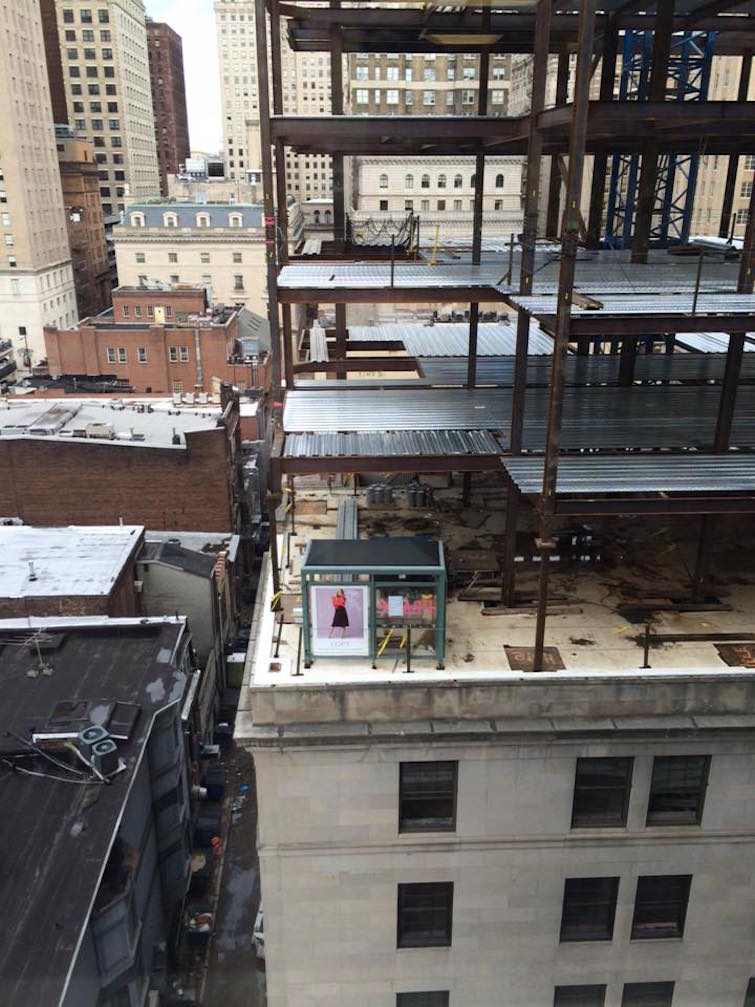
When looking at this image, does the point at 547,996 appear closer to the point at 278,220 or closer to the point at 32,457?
the point at 278,220

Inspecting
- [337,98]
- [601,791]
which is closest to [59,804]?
[601,791]

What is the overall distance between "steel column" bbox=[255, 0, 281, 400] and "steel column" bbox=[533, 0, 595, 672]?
573 cm

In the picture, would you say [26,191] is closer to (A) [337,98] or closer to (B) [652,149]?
(A) [337,98]

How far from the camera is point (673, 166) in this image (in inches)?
1209

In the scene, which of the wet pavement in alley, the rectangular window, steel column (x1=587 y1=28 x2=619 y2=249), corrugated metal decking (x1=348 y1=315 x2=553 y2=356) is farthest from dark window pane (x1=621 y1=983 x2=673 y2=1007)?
steel column (x1=587 y1=28 x2=619 y2=249)

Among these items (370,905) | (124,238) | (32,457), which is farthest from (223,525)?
(124,238)

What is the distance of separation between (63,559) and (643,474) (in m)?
28.9

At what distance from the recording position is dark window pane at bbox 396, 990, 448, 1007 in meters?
18.0

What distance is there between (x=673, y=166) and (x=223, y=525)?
3122 cm

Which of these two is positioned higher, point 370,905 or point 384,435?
point 384,435

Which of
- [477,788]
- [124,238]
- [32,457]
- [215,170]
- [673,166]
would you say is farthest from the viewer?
[215,170]

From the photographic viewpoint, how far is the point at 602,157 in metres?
24.9

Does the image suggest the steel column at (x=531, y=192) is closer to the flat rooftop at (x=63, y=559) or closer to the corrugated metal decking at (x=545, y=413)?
the corrugated metal decking at (x=545, y=413)

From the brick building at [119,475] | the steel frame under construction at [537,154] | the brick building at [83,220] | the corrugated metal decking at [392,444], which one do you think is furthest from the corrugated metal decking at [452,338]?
the brick building at [83,220]
